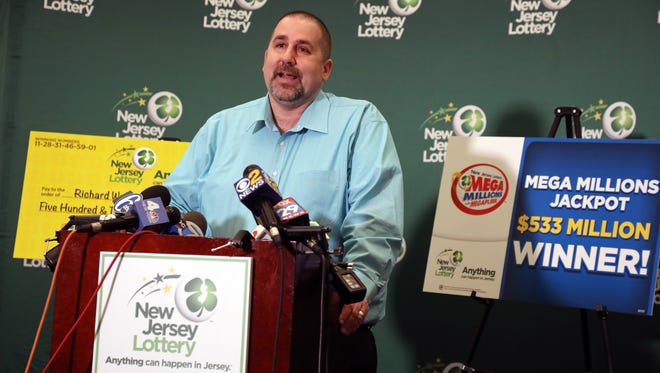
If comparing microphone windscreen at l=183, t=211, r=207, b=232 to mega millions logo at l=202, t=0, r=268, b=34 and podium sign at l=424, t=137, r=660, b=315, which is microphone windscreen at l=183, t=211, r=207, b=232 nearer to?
podium sign at l=424, t=137, r=660, b=315

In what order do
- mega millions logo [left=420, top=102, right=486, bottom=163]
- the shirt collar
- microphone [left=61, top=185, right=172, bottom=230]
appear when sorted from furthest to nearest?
1. mega millions logo [left=420, top=102, right=486, bottom=163]
2. the shirt collar
3. microphone [left=61, top=185, right=172, bottom=230]

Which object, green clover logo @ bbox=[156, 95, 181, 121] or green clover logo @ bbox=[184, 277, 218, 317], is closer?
green clover logo @ bbox=[184, 277, 218, 317]

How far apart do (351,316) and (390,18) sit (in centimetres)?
278

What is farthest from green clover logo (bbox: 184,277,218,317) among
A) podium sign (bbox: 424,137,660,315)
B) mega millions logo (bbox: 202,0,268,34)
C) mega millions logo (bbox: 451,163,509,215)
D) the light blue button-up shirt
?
mega millions logo (bbox: 202,0,268,34)

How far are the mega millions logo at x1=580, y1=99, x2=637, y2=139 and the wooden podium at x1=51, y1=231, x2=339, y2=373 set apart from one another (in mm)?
2717

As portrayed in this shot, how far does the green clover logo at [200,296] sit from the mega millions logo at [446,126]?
279cm

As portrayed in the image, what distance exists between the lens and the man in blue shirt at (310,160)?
2211 mm

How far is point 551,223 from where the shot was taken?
3.19 meters

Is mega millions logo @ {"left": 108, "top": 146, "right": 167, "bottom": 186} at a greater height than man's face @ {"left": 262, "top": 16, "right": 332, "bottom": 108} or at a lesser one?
lesser

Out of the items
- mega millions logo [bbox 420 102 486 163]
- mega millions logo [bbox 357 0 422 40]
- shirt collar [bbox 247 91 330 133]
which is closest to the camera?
shirt collar [bbox 247 91 330 133]

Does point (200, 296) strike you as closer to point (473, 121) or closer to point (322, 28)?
point (322, 28)

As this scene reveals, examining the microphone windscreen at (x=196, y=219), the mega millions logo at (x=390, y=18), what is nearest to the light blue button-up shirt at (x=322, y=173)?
the microphone windscreen at (x=196, y=219)

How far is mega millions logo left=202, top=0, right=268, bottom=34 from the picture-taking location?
444 centimetres

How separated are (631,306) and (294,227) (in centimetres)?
206
